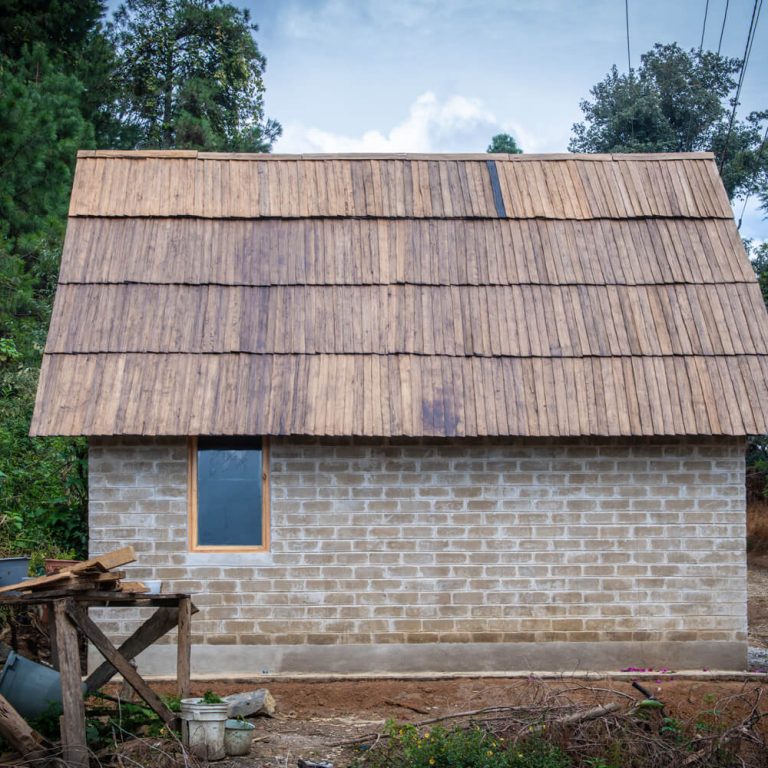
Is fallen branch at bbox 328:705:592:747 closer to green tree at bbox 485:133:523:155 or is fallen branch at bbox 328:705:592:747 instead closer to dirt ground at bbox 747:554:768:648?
dirt ground at bbox 747:554:768:648

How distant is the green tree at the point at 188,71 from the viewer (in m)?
29.2

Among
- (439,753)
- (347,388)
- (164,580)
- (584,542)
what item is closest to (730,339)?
(584,542)

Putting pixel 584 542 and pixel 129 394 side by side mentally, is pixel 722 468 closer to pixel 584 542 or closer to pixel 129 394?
pixel 584 542

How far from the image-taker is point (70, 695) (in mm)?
6727

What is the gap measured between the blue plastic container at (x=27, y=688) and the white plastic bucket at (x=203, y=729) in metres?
1.02

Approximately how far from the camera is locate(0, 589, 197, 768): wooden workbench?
6707 millimetres

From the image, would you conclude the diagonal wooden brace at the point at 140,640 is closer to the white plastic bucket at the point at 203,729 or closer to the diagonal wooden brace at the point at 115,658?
the diagonal wooden brace at the point at 115,658

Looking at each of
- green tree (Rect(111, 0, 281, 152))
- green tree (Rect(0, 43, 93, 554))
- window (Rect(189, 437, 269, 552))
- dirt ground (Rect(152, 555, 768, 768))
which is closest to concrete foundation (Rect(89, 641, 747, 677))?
dirt ground (Rect(152, 555, 768, 768))

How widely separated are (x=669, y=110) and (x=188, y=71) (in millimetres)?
15026

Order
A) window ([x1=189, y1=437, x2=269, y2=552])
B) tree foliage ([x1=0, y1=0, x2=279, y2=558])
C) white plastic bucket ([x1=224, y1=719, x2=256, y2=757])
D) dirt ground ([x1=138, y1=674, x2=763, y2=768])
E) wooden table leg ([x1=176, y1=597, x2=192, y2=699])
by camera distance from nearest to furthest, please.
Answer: white plastic bucket ([x1=224, y1=719, x2=256, y2=757]) → wooden table leg ([x1=176, y1=597, x2=192, y2=699]) → dirt ground ([x1=138, y1=674, x2=763, y2=768]) → window ([x1=189, y1=437, x2=269, y2=552]) → tree foliage ([x1=0, y1=0, x2=279, y2=558])

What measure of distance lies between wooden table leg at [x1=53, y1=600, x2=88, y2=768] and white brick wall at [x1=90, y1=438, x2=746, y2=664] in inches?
119

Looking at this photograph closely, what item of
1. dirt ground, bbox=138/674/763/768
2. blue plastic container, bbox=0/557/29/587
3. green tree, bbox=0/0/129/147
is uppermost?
green tree, bbox=0/0/129/147

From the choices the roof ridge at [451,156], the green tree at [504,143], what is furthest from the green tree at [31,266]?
the green tree at [504,143]

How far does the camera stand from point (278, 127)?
105 feet
